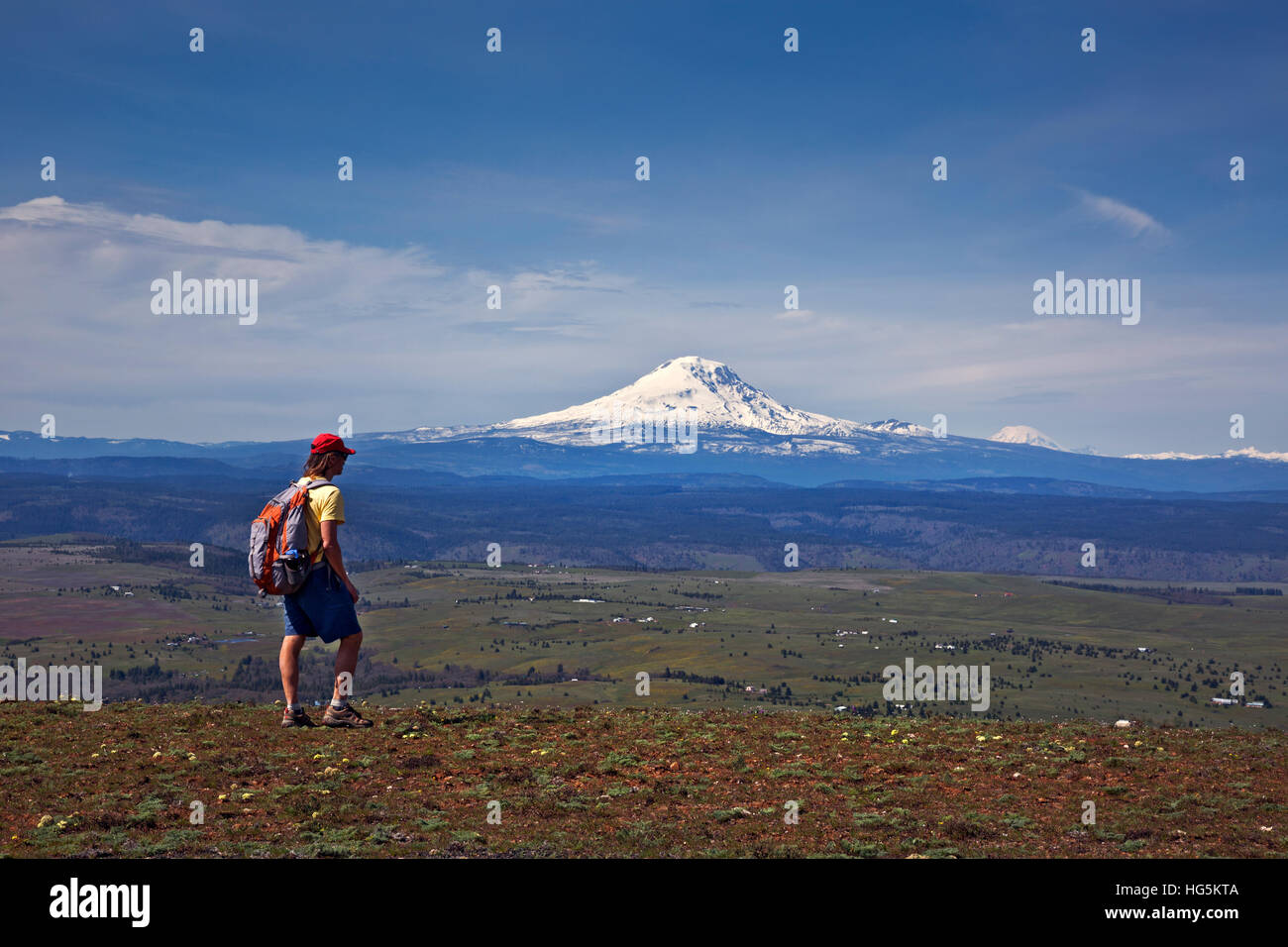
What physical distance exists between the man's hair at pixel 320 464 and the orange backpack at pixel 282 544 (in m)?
→ 0.45

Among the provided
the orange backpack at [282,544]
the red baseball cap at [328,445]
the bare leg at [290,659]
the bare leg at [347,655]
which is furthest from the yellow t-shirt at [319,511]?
the bare leg at [347,655]

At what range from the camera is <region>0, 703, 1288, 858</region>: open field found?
12508 millimetres

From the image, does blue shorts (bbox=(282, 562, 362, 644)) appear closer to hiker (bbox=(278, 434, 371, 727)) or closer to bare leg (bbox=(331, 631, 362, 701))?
hiker (bbox=(278, 434, 371, 727))

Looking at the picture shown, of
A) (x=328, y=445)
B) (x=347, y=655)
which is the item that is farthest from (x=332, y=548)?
(x=347, y=655)

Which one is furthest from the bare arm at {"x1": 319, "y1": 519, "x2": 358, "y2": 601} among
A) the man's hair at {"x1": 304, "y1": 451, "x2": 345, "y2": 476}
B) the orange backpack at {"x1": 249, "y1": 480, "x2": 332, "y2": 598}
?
the man's hair at {"x1": 304, "y1": 451, "x2": 345, "y2": 476}

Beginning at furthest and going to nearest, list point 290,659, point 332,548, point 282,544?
point 290,659
point 332,548
point 282,544

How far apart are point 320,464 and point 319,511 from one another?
0.88m

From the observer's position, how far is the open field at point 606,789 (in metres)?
12.5

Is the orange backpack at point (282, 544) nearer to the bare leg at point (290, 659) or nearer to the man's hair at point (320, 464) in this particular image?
the man's hair at point (320, 464)

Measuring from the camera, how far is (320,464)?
17016mm

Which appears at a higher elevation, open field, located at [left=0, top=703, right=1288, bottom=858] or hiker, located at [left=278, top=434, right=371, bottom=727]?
hiker, located at [left=278, top=434, right=371, bottom=727]

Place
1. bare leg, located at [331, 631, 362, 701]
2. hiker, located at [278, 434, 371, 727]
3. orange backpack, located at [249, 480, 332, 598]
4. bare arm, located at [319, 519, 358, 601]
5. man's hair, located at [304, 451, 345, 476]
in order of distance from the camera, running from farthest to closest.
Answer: bare leg, located at [331, 631, 362, 701] < man's hair, located at [304, 451, 345, 476] < hiker, located at [278, 434, 371, 727] < bare arm, located at [319, 519, 358, 601] < orange backpack, located at [249, 480, 332, 598]

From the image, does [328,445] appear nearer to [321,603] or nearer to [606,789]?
[321,603]
